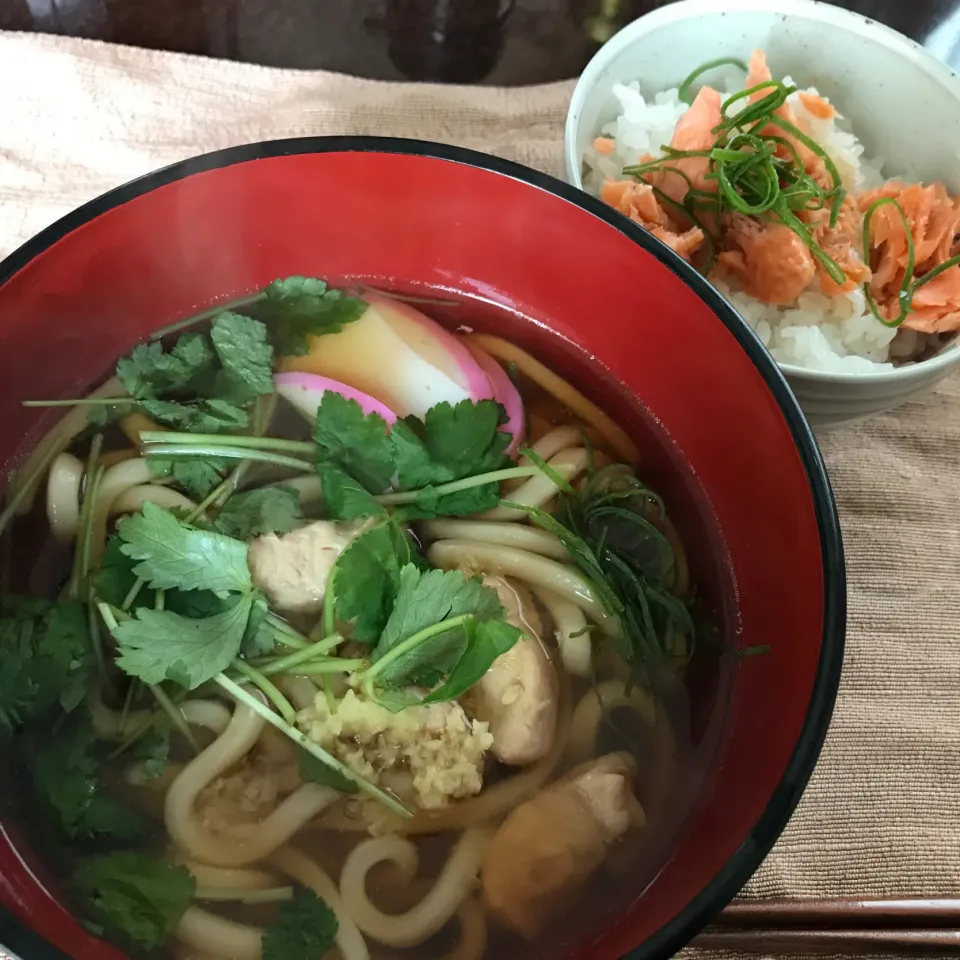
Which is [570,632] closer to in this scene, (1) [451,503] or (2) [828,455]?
(1) [451,503]

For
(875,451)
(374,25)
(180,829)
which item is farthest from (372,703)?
Result: (374,25)

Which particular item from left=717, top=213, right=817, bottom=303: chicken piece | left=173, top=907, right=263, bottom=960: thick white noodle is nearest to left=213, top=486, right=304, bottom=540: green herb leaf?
left=173, top=907, right=263, bottom=960: thick white noodle

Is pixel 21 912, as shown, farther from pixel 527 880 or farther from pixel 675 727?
pixel 675 727

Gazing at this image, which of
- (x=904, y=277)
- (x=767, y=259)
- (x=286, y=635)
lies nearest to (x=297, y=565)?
(x=286, y=635)

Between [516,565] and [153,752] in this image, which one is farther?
[516,565]

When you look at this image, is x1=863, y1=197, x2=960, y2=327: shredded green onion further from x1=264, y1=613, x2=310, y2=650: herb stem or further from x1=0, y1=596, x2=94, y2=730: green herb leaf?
x1=0, y1=596, x2=94, y2=730: green herb leaf

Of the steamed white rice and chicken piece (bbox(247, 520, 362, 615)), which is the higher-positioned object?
the steamed white rice

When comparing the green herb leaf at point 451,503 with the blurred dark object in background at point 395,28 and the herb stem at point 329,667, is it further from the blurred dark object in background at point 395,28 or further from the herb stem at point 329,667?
the blurred dark object in background at point 395,28
